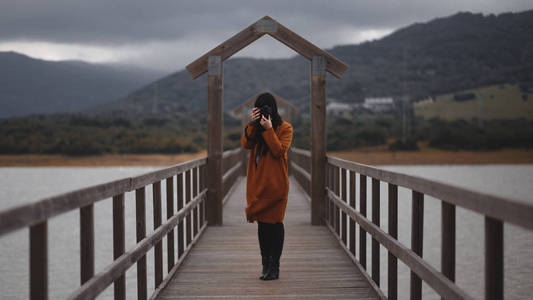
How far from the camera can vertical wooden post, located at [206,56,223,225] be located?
7.46 m

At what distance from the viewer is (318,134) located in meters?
7.47

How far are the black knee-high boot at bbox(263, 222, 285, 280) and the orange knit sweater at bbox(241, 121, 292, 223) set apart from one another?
165mm

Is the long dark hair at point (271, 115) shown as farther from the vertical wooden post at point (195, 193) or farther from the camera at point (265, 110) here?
the vertical wooden post at point (195, 193)

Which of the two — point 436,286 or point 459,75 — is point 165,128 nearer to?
point 459,75

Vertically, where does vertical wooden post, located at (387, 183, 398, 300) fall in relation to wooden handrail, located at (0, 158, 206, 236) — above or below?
below

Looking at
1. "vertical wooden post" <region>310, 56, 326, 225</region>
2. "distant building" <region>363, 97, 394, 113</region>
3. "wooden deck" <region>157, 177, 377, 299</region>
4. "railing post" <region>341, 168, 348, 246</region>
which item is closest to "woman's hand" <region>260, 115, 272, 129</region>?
"wooden deck" <region>157, 177, 377, 299</region>

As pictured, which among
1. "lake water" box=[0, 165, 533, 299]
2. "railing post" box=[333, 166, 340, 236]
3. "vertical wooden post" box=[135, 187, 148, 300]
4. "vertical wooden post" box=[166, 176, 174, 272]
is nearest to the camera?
"vertical wooden post" box=[135, 187, 148, 300]

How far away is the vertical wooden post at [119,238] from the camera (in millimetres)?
3283

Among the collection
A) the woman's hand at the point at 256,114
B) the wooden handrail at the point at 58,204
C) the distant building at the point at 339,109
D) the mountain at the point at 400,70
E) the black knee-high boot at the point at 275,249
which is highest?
the mountain at the point at 400,70

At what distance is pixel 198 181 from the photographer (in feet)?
23.2

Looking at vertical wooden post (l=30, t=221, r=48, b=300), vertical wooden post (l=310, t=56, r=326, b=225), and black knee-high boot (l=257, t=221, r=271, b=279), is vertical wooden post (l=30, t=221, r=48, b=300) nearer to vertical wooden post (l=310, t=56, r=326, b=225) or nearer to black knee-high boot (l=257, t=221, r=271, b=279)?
black knee-high boot (l=257, t=221, r=271, b=279)

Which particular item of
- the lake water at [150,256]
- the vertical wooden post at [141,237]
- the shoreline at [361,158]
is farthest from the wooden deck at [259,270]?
the shoreline at [361,158]

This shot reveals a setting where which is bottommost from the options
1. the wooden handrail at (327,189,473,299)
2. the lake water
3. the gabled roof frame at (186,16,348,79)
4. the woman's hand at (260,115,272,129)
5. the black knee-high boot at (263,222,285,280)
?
the lake water

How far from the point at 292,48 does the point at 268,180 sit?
11.5 ft
